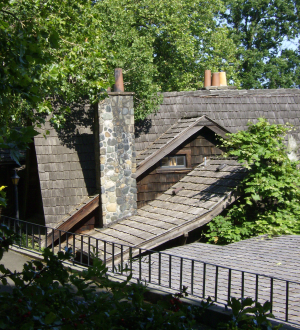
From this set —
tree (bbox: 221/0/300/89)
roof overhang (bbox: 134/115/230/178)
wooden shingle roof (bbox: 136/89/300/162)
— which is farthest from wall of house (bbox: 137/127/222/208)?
tree (bbox: 221/0/300/89)

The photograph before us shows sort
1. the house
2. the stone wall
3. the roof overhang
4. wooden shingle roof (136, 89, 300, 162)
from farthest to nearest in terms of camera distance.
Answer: wooden shingle roof (136, 89, 300, 162) < the roof overhang < the stone wall < the house

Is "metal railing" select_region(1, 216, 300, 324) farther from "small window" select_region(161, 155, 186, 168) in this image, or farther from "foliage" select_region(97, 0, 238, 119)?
"foliage" select_region(97, 0, 238, 119)

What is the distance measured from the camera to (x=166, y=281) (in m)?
8.48

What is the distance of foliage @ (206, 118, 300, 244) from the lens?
11.3 meters

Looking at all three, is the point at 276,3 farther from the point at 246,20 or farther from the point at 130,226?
the point at 130,226

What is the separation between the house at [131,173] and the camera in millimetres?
11789

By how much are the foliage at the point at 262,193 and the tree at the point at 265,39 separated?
25175 millimetres

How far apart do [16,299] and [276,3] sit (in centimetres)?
3933

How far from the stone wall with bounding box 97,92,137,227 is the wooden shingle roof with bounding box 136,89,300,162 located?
5.26ft

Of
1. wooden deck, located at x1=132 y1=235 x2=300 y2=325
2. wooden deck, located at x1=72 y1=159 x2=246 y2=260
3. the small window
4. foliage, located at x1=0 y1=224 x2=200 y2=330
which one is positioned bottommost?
wooden deck, located at x1=132 y1=235 x2=300 y2=325

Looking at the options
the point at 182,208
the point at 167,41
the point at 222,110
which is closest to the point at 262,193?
the point at 182,208

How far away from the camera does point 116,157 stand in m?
12.7

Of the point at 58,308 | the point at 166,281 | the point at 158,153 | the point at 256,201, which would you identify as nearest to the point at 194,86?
the point at 158,153

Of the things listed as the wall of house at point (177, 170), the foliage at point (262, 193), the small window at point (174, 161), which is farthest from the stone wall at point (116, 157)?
the foliage at point (262, 193)
